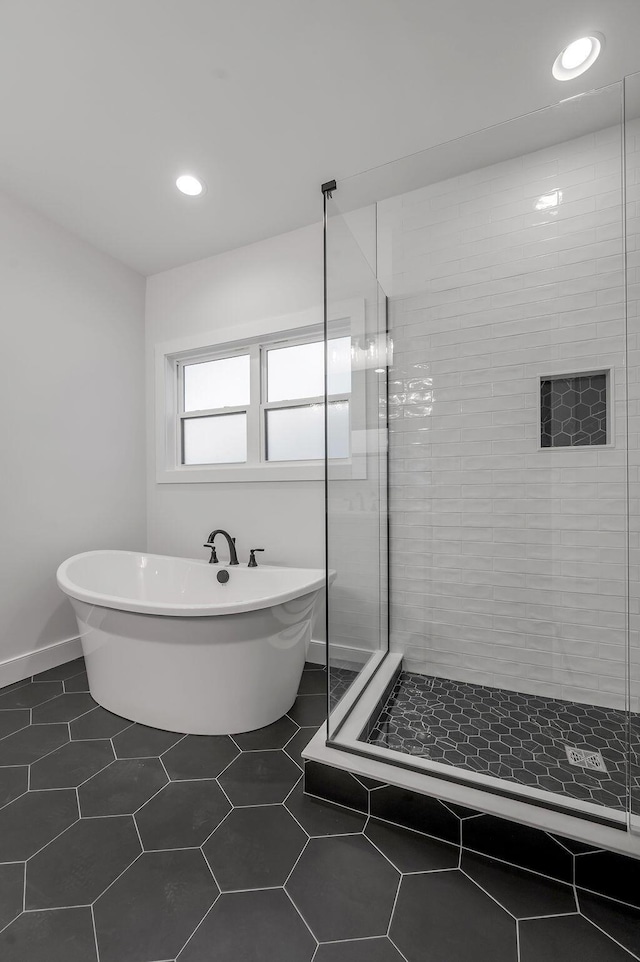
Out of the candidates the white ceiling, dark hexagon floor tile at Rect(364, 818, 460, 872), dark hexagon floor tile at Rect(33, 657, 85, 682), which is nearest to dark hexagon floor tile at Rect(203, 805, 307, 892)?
dark hexagon floor tile at Rect(364, 818, 460, 872)

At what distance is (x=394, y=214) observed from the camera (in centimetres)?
190

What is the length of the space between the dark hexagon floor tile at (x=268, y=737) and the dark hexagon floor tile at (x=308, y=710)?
49mm

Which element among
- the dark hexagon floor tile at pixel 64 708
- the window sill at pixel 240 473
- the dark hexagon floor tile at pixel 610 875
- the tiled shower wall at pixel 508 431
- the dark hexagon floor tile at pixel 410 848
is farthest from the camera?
the window sill at pixel 240 473

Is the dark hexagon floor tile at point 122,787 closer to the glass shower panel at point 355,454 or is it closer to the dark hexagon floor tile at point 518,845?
the glass shower panel at point 355,454

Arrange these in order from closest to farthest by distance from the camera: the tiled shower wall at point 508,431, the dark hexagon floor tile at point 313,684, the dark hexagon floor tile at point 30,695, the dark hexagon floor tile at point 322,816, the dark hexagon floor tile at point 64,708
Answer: the dark hexagon floor tile at point 322,816 < the tiled shower wall at point 508,431 < the dark hexagon floor tile at point 64,708 < the dark hexagon floor tile at point 30,695 < the dark hexagon floor tile at point 313,684

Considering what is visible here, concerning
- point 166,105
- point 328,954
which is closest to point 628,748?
point 328,954

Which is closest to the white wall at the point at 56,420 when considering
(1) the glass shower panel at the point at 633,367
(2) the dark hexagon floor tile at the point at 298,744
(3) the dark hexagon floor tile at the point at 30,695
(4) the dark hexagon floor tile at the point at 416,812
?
(3) the dark hexagon floor tile at the point at 30,695

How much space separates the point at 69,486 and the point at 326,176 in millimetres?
2295

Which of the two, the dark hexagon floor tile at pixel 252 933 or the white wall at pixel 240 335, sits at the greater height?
the white wall at pixel 240 335

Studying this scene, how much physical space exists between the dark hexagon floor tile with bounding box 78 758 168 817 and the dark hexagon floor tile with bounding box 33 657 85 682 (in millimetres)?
987

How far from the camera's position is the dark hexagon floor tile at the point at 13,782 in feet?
4.66

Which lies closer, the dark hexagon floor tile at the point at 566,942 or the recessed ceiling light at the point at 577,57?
the dark hexagon floor tile at the point at 566,942

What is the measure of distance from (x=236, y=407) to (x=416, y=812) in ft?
7.82

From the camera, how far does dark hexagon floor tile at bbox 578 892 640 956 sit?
977mm
